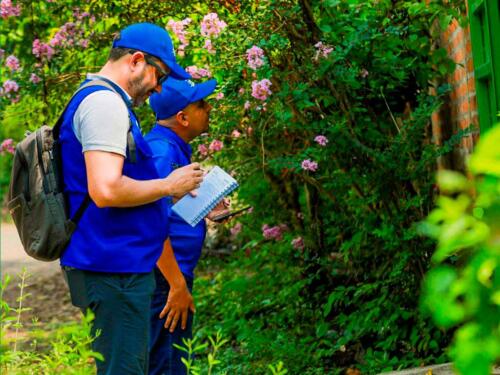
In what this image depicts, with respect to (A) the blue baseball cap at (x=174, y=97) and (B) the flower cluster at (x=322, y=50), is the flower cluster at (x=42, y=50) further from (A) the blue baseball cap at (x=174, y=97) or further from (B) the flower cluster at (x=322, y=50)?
(A) the blue baseball cap at (x=174, y=97)

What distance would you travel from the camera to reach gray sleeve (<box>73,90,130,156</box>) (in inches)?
130

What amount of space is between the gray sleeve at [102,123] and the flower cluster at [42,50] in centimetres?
352

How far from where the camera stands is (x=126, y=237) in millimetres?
3500

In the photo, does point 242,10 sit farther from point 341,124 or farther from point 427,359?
point 427,359

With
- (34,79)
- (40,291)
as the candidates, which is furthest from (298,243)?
(40,291)

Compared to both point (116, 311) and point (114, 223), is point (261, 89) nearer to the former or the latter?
point (114, 223)

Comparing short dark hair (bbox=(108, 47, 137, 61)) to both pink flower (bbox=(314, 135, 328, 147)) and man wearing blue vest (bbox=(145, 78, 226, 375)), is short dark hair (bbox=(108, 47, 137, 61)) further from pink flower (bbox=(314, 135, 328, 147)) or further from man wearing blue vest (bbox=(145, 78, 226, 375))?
pink flower (bbox=(314, 135, 328, 147))

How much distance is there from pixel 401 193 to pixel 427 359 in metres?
0.97

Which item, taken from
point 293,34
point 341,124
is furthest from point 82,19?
point 341,124

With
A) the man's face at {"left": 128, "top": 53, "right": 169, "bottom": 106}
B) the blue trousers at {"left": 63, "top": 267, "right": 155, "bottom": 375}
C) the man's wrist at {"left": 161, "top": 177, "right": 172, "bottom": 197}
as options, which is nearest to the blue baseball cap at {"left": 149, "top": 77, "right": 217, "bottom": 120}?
the man's face at {"left": 128, "top": 53, "right": 169, "bottom": 106}

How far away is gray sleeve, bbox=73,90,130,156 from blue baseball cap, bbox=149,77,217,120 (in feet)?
3.57

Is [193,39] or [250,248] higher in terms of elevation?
[193,39]

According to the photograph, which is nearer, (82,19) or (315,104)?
(315,104)

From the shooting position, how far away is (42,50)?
6801mm
